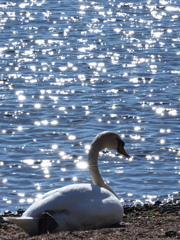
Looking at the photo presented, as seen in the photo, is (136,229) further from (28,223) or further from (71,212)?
(28,223)

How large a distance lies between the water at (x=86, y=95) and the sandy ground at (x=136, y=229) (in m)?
1.27

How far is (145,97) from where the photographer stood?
17.5 m

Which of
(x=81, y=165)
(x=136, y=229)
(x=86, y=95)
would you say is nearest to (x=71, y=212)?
(x=136, y=229)

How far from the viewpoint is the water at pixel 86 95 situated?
41.7ft

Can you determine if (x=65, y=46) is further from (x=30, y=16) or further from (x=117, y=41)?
(x=30, y=16)

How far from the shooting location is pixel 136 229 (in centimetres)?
796

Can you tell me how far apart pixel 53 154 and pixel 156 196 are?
8.91ft

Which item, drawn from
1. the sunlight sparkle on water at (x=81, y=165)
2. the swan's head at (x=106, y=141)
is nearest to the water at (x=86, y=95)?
the sunlight sparkle on water at (x=81, y=165)

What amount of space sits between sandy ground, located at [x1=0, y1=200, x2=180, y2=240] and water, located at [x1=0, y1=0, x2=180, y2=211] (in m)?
1.27

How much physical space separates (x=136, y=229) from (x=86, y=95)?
32.3 feet

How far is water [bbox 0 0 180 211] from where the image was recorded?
41.7 ft

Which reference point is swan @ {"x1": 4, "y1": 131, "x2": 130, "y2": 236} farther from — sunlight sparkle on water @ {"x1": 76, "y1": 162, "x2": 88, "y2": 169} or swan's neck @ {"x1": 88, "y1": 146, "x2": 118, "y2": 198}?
sunlight sparkle on water @ {"x1": 76, "y1": 162, "x2": 88, "y2": 169}

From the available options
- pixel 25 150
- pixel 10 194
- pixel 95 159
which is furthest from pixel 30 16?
pixel 95 159

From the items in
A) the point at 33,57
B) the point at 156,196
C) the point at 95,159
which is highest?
the point at 33,57
